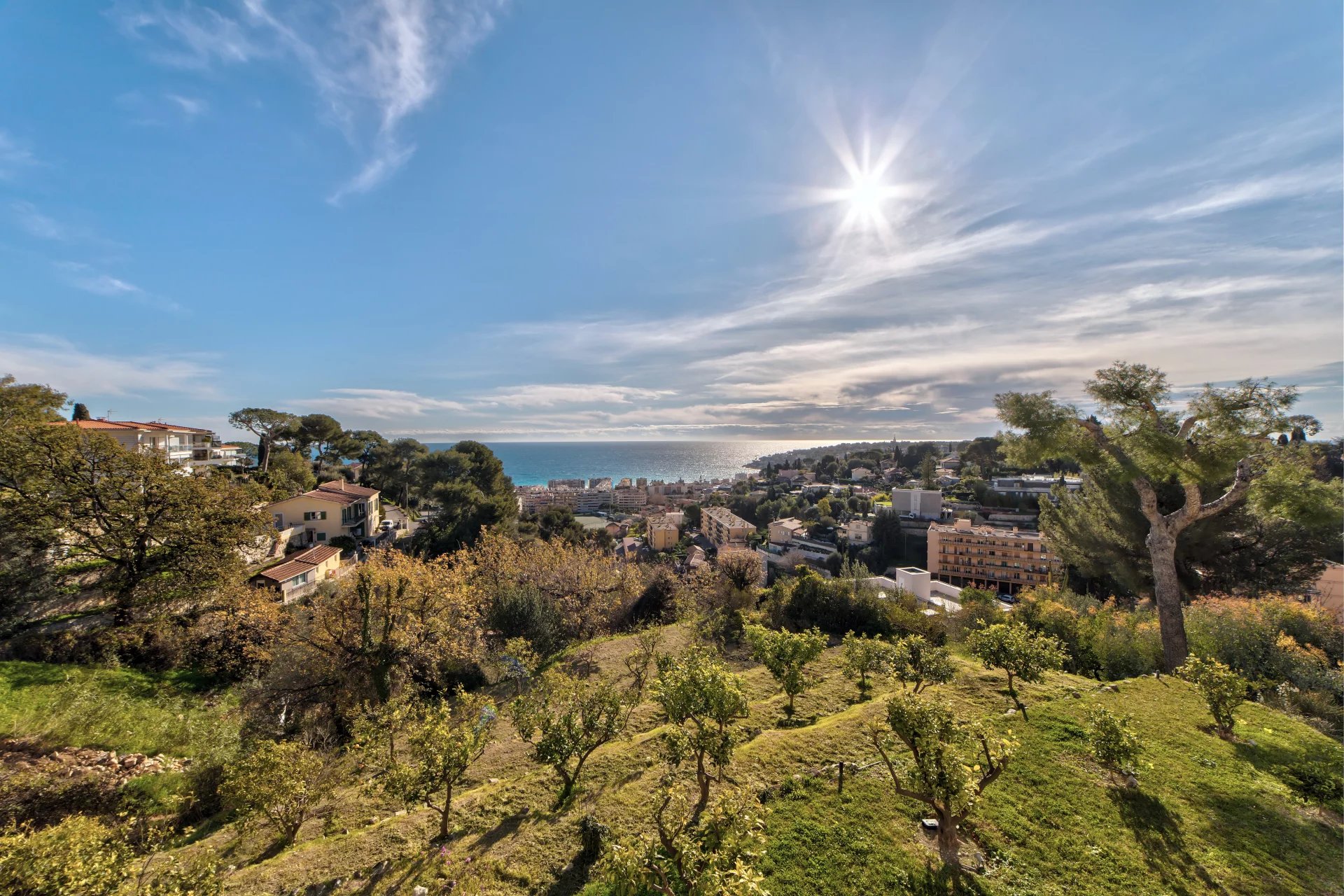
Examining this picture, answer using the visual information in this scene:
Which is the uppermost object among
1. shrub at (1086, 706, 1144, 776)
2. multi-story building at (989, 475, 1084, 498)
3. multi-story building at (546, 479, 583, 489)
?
shrub at (1086, 706, 1144, 776)

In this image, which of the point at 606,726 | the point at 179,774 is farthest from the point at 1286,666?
the point at 179,774

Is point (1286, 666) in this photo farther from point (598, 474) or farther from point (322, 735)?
point (598, 474)

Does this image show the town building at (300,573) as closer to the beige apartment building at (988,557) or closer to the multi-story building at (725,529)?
the multi-story building at (725,529)

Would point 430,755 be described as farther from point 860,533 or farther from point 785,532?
point 860,533

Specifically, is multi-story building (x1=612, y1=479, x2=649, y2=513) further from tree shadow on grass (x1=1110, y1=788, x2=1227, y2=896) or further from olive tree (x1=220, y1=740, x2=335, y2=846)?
tree shadow on grass (x1=1110, y1=788, x2=1227, y2=896)

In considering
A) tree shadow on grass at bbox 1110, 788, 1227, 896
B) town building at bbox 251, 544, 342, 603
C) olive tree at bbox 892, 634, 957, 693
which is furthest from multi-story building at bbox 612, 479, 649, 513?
tree shadow on grass at bbox 1110, 788, 1227, 896

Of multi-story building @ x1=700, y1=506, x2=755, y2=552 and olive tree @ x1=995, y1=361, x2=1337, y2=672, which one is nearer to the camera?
olive tree @ x1=995, y1=361, x2=1337, y2=672
